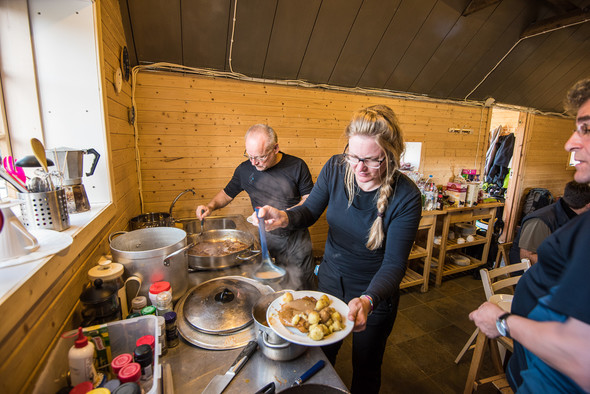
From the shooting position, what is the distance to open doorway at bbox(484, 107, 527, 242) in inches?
189

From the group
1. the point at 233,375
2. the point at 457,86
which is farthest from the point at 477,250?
the point at 233,375

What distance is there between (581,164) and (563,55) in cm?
430

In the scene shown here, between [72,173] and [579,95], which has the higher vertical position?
[579,95]

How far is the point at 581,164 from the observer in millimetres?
780

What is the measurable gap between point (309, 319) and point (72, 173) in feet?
3.75

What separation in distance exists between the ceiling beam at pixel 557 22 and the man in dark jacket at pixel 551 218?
6.16 ft

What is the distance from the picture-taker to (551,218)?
6.89 feet

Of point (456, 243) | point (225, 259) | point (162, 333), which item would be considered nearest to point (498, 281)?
point (456, 243)

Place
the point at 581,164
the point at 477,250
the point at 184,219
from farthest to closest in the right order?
the point at 477,250, the point at 184,219, the point at 581,164

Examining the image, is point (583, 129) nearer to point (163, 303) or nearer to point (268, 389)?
point (268, 389)

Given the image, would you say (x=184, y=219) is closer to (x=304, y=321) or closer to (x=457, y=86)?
(x=304, y=321)

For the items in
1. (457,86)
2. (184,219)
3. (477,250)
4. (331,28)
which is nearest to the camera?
(331,28)

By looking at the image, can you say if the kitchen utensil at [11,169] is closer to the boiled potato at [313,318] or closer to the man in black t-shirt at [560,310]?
the boiled potato at [313,318]

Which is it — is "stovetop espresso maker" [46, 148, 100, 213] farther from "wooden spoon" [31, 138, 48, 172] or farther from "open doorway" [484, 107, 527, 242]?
"open doorway" [484, 107, 527, 242]
